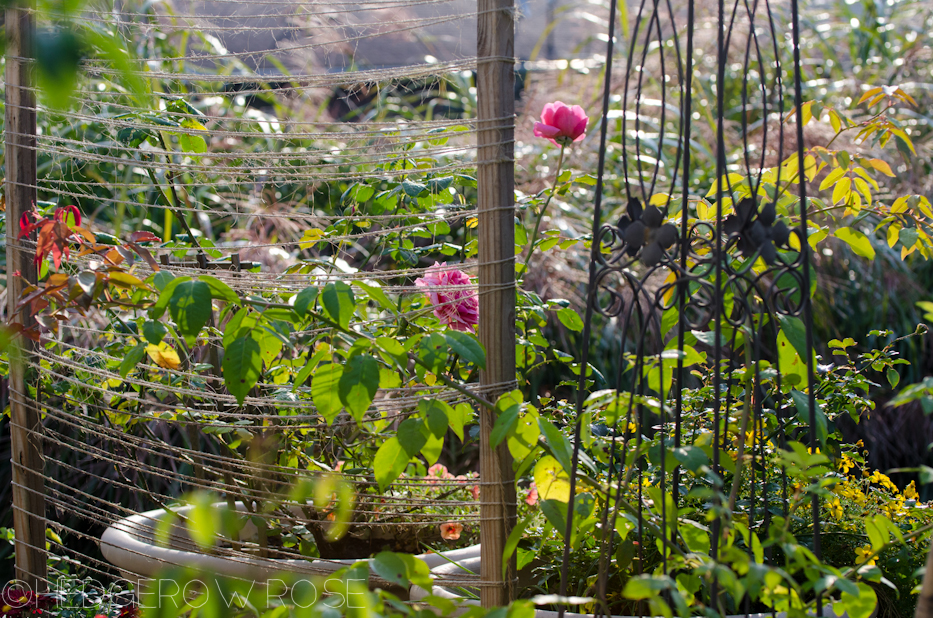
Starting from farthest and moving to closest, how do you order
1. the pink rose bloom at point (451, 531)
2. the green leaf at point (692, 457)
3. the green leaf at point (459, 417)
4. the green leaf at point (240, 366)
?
the pink rose bloom at point (451, 531) → the green leaf at point (459, 417) → the green leaf at point (240, 366) → the green leaf at point (692, 457)

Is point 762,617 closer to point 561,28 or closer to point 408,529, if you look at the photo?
point 408,529

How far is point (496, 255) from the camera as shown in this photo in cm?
101

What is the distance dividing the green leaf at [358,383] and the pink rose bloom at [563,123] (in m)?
0.54

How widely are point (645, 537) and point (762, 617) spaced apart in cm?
27

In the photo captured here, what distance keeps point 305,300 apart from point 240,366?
0.14m

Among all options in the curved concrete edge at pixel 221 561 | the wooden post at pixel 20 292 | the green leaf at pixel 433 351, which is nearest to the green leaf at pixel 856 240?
the green leaf at pixel 433 351

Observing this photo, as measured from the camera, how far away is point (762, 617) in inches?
34.5

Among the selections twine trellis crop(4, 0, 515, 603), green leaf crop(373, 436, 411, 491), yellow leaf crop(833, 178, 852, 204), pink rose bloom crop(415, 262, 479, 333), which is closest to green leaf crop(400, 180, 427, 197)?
twine trellis crop(4, 0, 515, 603)

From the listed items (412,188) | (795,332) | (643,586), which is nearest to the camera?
(643,586)

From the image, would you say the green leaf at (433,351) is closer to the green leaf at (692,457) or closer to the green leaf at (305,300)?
the green leaf at (305,300)

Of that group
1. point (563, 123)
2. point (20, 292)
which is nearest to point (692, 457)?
point (563, 123)

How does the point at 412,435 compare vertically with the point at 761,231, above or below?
below

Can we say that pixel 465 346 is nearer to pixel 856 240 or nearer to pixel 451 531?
pixel 856 240

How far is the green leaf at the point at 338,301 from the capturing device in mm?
788
